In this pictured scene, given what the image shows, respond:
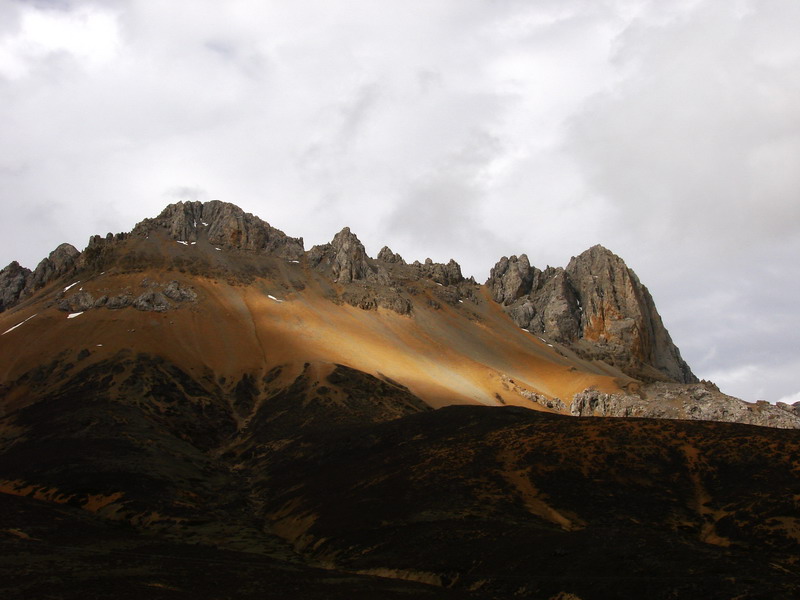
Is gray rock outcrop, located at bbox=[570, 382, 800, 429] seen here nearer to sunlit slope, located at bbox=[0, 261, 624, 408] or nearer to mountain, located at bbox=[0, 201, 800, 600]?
mountain, located at bbox=[0, 201, 800, 600]

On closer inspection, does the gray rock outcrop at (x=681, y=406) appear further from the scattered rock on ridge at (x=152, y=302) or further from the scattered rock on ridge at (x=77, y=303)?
the scattered rock on ridge at (x=77, y=303)

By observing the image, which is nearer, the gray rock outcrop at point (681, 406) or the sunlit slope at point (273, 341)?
the sunlit slope at point (273, 341)

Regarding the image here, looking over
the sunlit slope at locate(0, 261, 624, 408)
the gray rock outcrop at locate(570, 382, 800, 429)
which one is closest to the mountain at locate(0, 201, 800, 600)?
the gray rock outcrop at locate(570, 382, 800, 429)

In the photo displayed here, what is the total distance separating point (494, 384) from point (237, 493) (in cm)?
8922

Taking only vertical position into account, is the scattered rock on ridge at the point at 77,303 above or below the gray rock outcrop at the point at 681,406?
below

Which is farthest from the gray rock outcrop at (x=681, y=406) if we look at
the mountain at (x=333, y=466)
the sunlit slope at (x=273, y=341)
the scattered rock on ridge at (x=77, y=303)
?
the scattered rock on ridge at (x=77, y=303)

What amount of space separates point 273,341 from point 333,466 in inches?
2792

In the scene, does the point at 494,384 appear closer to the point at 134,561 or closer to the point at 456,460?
the point at 456,460

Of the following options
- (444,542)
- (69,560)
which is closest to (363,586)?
(444,542)

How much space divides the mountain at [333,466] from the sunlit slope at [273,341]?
2.54 feet

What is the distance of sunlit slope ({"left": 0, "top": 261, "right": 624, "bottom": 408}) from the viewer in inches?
5522

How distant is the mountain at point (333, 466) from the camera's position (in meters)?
42.4

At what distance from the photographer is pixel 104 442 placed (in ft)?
308

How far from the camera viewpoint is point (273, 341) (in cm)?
15325
